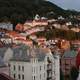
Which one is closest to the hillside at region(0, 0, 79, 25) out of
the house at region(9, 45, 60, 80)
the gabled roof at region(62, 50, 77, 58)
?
the gabled roof at region(62, 50, 77, 58)

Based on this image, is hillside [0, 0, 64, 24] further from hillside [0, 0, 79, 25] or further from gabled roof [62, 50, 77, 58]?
gabled roof [62, 50, 77, 58]

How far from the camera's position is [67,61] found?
48.8 metres

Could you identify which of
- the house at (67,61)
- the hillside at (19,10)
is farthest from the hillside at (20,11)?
the house at (67,61)

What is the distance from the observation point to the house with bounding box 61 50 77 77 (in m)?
46.3

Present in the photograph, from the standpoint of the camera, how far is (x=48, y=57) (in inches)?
1485

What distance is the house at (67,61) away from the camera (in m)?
46.3

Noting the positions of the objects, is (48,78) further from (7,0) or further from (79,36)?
(7,0)

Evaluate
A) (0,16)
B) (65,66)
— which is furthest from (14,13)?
(65,66)

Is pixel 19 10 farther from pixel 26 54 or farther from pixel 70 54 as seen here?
pixel 26 54

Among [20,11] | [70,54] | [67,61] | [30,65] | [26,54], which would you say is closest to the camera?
[30,65]

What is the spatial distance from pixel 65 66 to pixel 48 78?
34.7 feet

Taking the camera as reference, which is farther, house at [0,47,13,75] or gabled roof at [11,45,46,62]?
gabled roof at [11,45,46,62]

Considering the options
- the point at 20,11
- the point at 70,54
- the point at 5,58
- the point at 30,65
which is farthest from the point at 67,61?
the point at 20,11

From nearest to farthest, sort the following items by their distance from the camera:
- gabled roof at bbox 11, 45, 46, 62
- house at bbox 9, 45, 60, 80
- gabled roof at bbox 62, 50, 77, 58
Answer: house at bbox 9, 45, 60, 80 → gabled roof at bbox 11, 45, 46, 62 → gabled roof at bbox 62, 50, 77, 58
